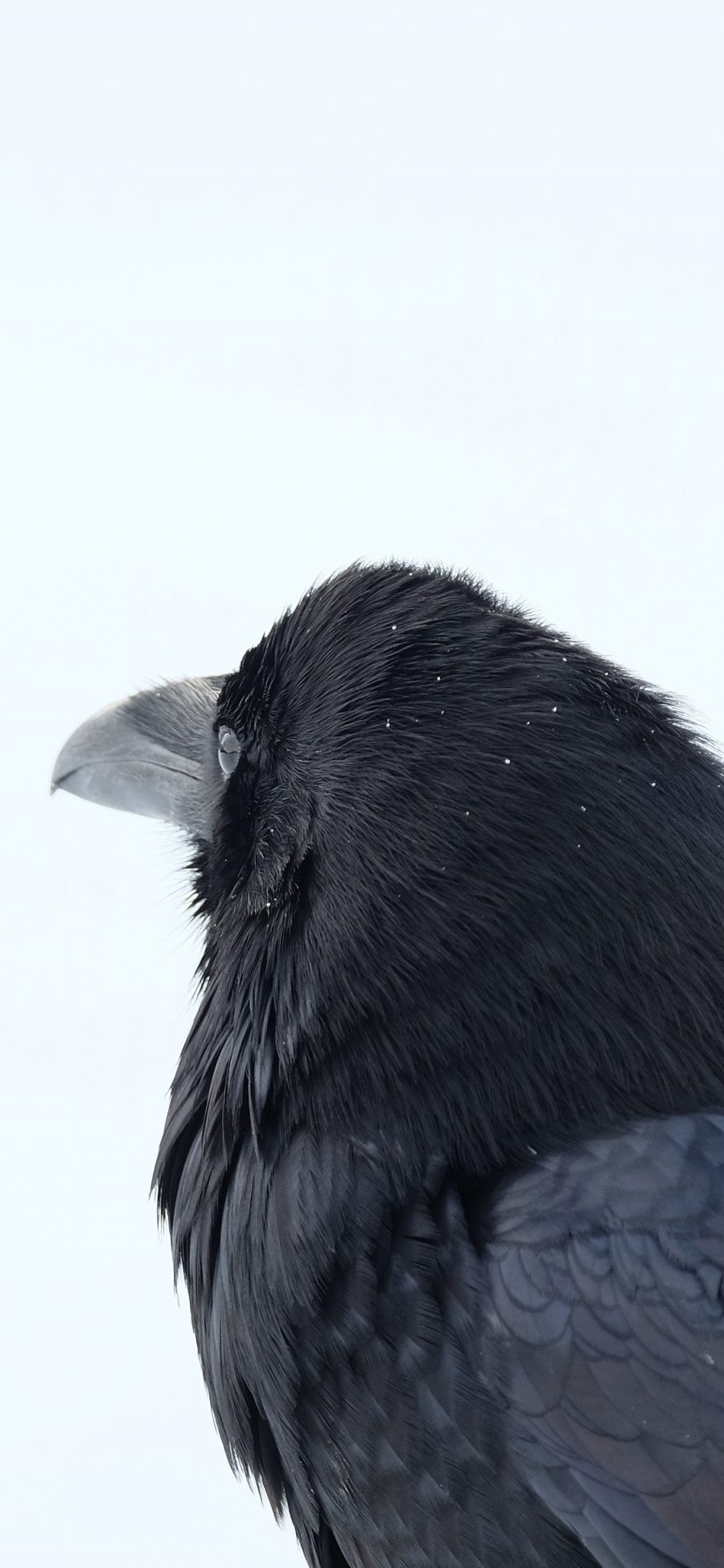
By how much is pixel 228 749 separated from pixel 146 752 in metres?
0.29

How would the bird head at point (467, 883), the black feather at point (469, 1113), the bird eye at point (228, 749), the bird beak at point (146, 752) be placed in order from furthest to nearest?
the bird beak at point (146, 752), the bird eye at point (228, 749), the bird head at point (467, 883), the black feather at point (469, 1113)

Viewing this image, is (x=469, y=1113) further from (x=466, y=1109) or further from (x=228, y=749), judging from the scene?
(x=228, y=749)

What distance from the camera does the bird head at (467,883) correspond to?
6.82 feet

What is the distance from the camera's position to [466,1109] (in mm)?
2057

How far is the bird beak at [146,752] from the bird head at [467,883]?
12.1 inches

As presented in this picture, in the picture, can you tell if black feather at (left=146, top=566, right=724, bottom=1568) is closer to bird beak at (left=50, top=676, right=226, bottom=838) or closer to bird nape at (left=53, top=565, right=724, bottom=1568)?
bird nape at (left=53, top=565, right=724, bottom=1568)

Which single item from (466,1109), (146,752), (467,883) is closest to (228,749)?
(146,752)

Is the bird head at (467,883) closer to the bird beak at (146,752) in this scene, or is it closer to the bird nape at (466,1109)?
the bird nape at (466,1109)

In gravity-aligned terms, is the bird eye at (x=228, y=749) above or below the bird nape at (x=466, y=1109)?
above

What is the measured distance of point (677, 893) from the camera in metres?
2.14

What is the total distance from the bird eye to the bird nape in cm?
9

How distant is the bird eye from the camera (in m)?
2.57

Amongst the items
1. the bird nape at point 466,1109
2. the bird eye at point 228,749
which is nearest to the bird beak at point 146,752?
the bird eye at point 228,749

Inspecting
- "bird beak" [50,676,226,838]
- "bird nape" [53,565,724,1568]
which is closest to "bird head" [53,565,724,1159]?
"bird nape" [53,565,724,1568]
